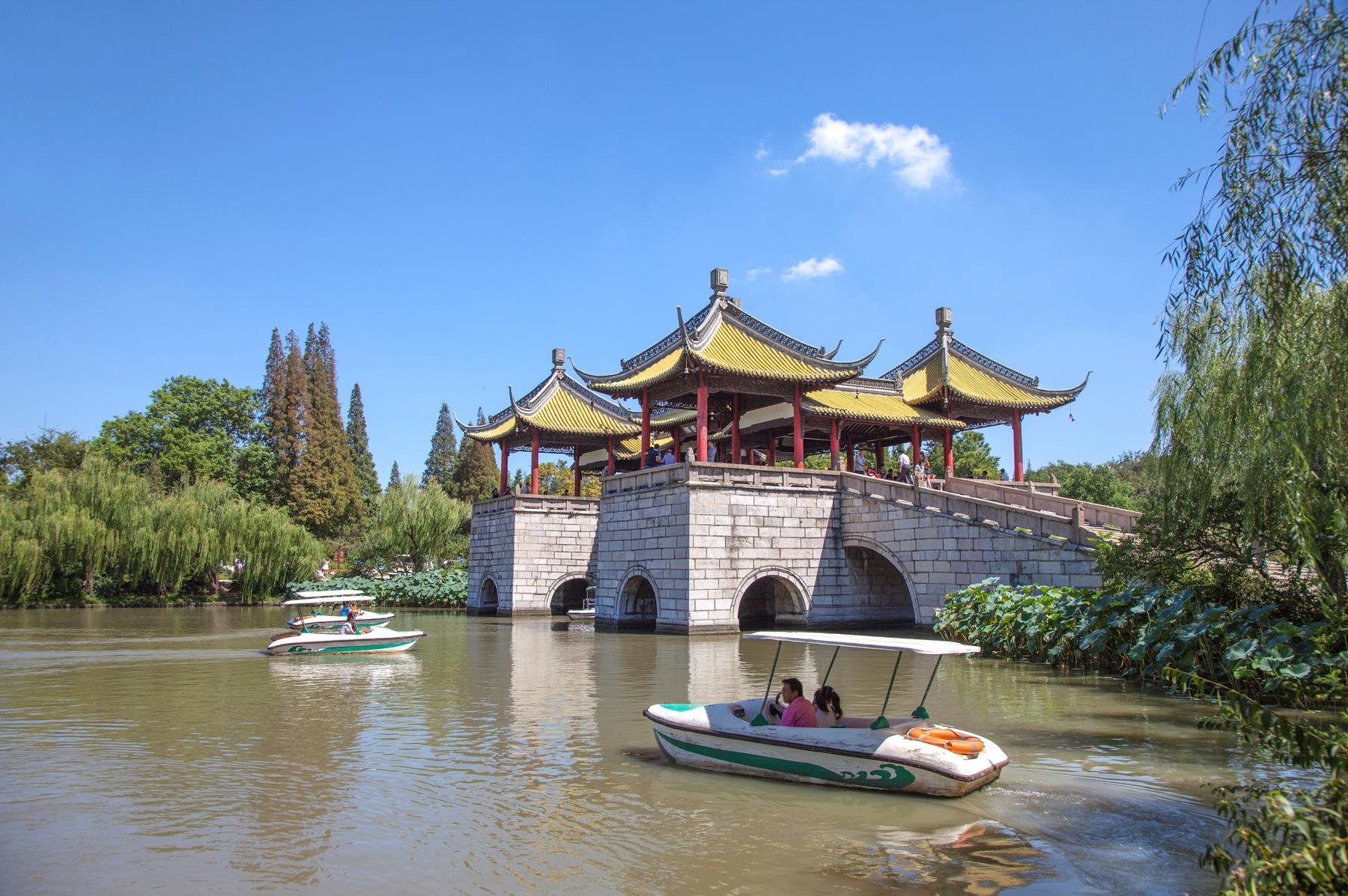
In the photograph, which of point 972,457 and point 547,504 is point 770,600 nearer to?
point 547,504

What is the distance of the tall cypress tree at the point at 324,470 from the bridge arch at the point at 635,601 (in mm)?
25082

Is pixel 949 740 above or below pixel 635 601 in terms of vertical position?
below

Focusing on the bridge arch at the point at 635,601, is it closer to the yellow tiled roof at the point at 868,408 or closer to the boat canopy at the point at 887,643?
the yellow tiled roof at the point at 868,408

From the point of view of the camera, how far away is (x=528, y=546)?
28641 mm

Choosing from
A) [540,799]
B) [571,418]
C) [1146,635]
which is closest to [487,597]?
[571,418]

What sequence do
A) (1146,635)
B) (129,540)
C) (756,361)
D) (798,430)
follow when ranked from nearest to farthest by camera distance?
(1146,635)
(756,361)
(798,430)
(129,540)

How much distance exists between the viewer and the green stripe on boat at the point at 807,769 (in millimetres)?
7148

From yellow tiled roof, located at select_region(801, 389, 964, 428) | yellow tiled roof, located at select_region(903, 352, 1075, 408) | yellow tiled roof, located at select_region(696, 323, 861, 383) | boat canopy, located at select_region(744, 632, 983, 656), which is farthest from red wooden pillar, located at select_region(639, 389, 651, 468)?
boat canopy, located at select_region(744, 632, 983, 656)

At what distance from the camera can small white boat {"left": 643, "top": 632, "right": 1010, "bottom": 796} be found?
7.06m

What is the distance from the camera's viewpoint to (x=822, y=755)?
24.2 feet

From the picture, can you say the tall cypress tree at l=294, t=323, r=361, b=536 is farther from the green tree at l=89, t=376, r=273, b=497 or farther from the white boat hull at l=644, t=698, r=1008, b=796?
the white boat hull at l=644, t=698, r=1008, b=796

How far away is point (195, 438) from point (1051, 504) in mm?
40591

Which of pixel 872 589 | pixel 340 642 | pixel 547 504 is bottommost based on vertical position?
pixel 340 642

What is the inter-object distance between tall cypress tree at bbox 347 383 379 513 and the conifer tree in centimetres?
584
